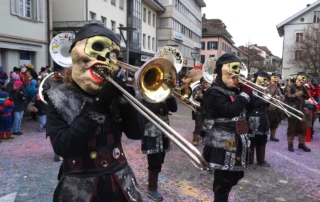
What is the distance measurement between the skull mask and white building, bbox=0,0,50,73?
11583mm

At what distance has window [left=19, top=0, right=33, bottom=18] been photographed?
12883 millimetres

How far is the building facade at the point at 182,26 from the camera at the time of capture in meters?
30.0

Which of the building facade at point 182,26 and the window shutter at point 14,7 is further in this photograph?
the building facade at point 182,26

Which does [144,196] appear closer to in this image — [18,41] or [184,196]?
[184,196]

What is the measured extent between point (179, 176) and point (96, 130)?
3.46 m

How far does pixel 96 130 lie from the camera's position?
1754 mm

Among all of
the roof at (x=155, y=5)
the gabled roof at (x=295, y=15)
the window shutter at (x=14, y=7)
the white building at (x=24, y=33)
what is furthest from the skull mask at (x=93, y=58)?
the gabled roof at (x=295, y=15)

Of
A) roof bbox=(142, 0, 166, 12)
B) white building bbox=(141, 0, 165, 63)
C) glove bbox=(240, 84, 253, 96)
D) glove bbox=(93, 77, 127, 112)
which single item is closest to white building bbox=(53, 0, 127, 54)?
white building bbox=(141, 0, 165, 63)

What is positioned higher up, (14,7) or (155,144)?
(14,7)

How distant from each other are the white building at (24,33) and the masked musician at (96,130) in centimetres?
1159

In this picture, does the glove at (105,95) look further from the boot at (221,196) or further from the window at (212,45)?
the window at (212,45)

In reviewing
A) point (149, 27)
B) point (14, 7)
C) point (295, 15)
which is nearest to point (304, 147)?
point (14, 7)

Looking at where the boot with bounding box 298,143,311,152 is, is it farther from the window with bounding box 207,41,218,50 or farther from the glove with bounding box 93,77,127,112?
the window with bounding box 207,41,218,50

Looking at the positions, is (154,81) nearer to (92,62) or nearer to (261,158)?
(92,62)
